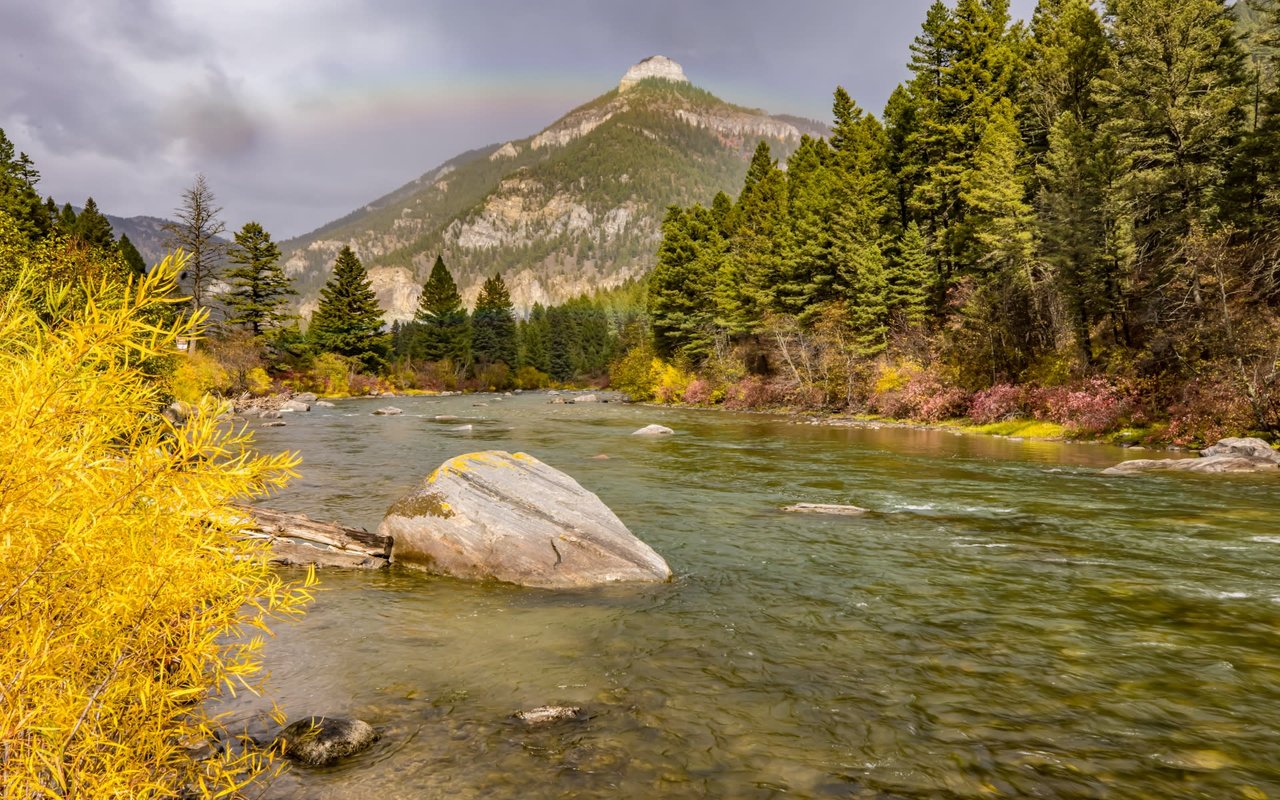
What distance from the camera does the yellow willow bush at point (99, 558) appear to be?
104 inches

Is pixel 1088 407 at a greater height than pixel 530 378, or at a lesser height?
lesser

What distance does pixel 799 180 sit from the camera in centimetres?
6188

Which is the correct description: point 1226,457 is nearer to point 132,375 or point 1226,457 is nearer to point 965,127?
point 132,375

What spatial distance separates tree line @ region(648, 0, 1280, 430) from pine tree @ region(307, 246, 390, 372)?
125 ft

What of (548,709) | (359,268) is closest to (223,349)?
(359,268)

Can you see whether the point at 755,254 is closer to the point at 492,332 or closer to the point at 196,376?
the point at 196,376

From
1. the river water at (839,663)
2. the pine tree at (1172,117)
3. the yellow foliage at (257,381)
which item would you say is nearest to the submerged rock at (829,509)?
the river water at (839,663)

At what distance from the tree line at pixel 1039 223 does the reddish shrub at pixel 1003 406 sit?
6.10 feet

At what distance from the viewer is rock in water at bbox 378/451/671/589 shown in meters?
9.74

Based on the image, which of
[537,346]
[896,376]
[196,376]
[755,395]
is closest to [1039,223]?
[896,376]

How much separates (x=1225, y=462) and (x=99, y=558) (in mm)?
25017

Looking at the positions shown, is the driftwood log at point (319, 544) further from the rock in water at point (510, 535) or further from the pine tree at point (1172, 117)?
the pine tree at point (1172, 117)

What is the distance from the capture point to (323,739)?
5.16 metres

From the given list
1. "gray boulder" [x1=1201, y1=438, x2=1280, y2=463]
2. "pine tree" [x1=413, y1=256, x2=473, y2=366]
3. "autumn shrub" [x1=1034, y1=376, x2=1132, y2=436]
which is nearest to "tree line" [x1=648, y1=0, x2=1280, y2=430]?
"autumn shrub" [x1=1034, y1=376, x2=1132, y2=436]
